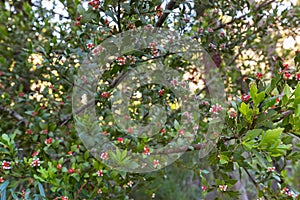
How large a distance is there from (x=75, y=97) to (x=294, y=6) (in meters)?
1.14

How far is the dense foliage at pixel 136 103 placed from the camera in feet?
2.60

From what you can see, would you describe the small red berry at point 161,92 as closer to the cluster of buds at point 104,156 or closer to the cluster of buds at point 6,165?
the cluster of buds at point 104,156

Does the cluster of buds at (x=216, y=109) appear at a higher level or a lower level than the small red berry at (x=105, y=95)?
lower

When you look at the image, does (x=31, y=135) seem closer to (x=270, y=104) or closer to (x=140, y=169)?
(x=140, y=169)

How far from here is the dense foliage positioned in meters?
0.79

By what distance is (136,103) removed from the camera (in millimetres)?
1469

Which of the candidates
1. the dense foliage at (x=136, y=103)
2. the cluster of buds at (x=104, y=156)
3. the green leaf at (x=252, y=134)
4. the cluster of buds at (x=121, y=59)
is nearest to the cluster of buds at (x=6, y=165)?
the dense foliage at (x=136, y=103)

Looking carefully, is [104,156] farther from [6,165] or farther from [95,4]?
[95,4]

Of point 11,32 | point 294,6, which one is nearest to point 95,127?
point 11,32

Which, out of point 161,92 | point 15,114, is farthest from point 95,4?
point 15,114

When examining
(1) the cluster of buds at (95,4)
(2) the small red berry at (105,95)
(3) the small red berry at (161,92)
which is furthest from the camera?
(3) the small red berry at (161,92)

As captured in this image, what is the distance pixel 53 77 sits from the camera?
53.1 inches

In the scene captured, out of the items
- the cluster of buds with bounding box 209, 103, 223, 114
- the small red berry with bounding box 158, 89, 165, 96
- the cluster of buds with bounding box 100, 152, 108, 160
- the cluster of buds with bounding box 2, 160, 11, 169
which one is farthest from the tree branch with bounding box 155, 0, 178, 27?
the cluster of buds with bounding box 2, 160, 11, 169

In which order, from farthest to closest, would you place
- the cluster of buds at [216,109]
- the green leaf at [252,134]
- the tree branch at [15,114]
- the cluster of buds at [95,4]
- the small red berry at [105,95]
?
1. the tree branch at [15,114]
2. the small red berry at [105,95]
3. the cluster of buds at [216,109]
4. the cluster of buds at [95,4]
5. the green leaf at [252,134]
